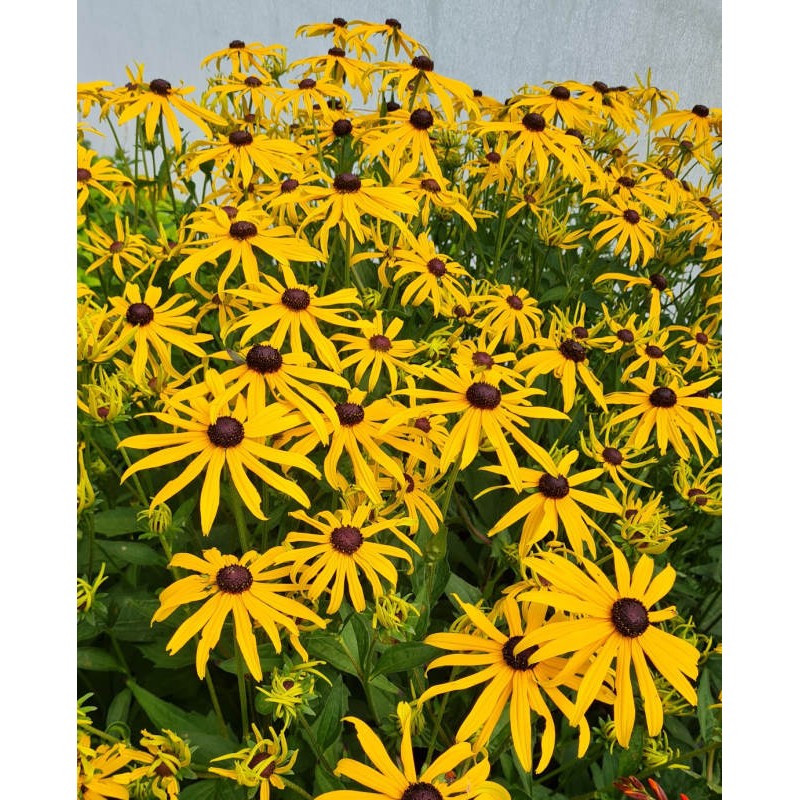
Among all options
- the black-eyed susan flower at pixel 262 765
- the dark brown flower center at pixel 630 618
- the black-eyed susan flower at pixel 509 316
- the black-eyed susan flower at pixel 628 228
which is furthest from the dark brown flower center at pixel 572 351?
the black-eyed susan flower at pixel 262 765

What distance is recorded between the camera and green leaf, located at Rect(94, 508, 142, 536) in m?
0.70

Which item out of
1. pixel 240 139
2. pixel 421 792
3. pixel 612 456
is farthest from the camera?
pixel 240 139

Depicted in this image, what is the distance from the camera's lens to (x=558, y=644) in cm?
44

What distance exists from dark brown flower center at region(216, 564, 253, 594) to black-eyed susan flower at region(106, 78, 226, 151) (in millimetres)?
672

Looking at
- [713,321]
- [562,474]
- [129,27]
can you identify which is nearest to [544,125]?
[713,321]

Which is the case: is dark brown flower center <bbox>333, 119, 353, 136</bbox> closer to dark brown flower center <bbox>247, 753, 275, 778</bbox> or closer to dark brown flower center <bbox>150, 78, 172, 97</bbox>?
dark brown flower center <bbox>150, 78, 172, 97</bbox>

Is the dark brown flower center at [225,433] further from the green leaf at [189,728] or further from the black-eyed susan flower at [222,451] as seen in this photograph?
the green leaf at [189,728]

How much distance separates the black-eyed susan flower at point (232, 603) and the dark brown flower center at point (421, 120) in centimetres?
65

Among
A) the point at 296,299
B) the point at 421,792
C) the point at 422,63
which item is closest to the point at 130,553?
the point at 296,299

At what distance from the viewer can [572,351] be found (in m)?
0.79

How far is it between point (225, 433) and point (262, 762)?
0.21 m

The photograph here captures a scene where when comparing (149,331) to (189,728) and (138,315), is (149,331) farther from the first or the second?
(189,728)

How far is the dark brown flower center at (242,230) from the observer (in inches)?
31.2
